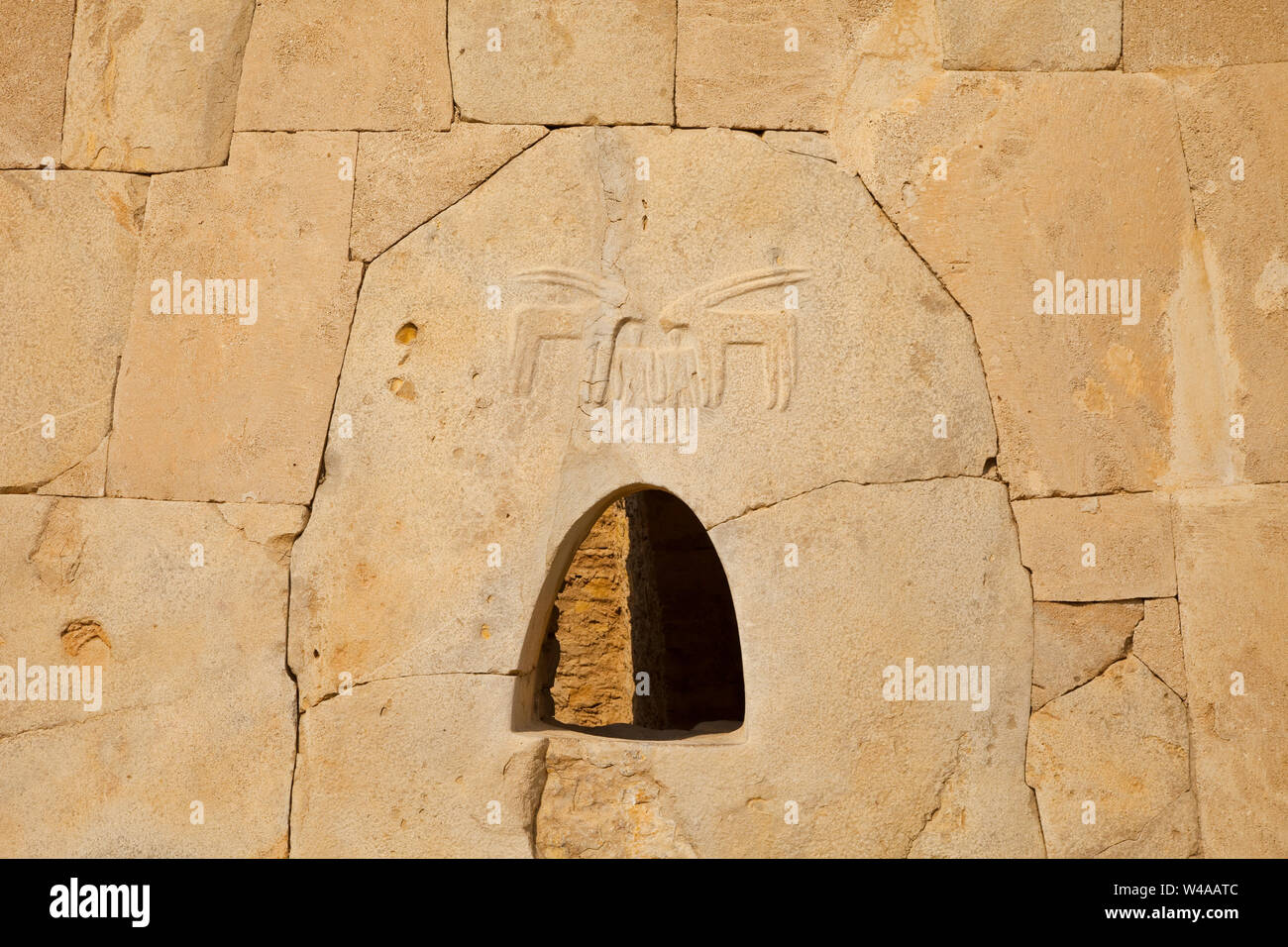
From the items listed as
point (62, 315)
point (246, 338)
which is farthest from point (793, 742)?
point (62, 315)

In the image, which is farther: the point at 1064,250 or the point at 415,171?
the point at 415,171

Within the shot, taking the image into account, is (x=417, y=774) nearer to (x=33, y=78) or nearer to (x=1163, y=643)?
(x=1163, y=643)

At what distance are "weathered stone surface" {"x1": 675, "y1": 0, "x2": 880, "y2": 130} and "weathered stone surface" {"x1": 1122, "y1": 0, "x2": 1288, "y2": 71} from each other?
78 cm

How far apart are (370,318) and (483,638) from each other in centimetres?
103

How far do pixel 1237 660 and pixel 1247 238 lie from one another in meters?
1.21

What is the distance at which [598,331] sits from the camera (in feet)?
10.9

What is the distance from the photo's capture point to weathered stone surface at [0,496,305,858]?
336 centimetres

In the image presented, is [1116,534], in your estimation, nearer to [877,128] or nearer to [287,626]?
[877,128]

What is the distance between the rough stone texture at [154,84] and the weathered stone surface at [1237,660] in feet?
10.4

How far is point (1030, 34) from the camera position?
3.33 m

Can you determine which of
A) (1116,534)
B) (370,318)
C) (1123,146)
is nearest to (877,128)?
(1123,146)

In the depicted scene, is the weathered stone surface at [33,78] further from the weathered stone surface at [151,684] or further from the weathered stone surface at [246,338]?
the weathered stone surface at [151,684]

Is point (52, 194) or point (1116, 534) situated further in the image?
point (52, 194)

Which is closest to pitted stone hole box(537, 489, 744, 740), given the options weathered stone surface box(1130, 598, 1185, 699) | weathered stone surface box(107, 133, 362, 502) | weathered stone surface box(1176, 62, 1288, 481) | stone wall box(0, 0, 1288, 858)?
stone wall box(0, 0, 1288, 858)
